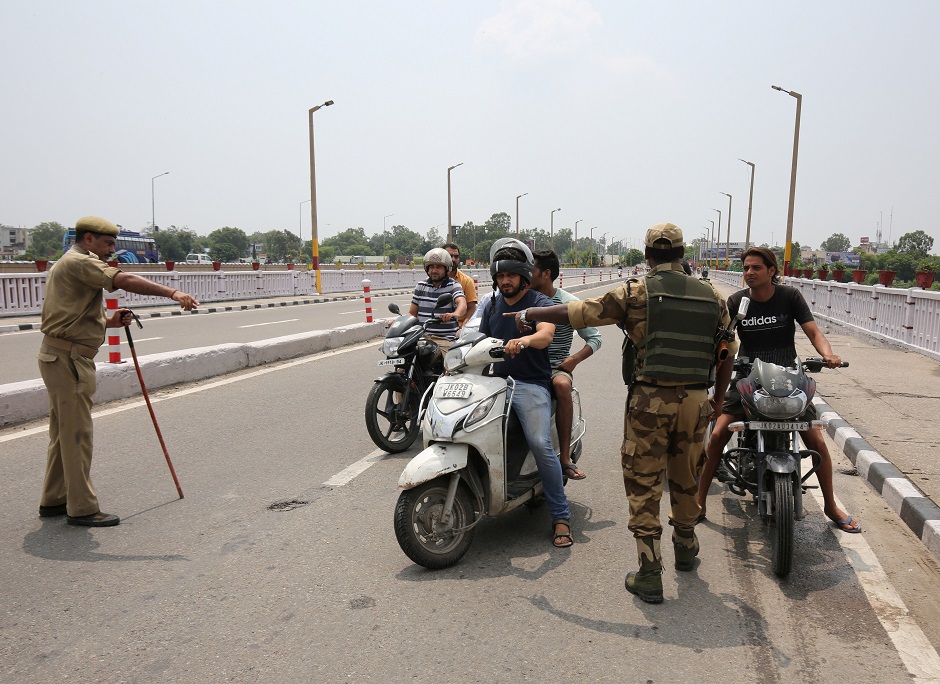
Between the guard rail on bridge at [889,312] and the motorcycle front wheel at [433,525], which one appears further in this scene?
the guard rail on bridge at [889,312]

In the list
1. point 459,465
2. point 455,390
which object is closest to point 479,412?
point 455,390

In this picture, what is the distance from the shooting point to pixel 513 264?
13.3ft

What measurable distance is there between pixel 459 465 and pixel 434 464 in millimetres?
130

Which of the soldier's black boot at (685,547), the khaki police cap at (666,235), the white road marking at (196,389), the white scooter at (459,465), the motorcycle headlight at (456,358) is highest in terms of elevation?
the khaki police cap at (666,235)

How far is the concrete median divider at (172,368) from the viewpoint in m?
7.07

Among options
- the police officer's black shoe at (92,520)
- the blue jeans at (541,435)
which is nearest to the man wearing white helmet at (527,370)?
the blue jeans at (541,435)

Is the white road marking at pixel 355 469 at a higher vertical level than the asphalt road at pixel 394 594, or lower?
lower

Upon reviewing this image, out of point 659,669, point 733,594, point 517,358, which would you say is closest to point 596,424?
point 517,358

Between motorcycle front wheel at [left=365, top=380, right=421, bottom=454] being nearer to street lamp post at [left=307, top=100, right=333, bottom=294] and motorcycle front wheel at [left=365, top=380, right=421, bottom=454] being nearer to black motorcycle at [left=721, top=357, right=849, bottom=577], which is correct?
black motorcycle at [left=721, top=357, right=849, bottom=577]

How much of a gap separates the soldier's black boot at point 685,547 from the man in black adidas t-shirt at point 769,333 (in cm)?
72

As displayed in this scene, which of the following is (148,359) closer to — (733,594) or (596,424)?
(596,424)

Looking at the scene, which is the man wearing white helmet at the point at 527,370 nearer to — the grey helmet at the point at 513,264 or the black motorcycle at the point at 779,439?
the grey helmet at the point at 513,264

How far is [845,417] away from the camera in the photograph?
7500mm

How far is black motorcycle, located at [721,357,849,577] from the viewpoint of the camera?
3785 millimetres
